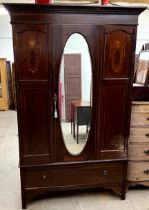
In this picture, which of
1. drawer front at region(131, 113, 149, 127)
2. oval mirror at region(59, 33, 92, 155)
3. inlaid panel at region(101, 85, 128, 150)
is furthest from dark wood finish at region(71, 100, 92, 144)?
drawer front at region(131, 113, 149, 127)

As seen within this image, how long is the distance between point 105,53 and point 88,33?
223 mm

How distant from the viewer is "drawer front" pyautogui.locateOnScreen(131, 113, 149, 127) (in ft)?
6.82

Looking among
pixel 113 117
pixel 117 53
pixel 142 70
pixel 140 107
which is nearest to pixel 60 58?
pixel 117 53

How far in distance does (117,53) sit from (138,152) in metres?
1.06

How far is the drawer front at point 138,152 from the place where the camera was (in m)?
2.15

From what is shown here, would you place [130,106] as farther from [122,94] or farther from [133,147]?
[133,147]

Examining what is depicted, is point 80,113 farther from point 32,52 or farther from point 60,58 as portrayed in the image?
point 32,52

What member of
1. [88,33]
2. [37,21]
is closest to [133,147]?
[88,33]

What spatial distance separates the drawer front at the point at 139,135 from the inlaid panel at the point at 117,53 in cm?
61

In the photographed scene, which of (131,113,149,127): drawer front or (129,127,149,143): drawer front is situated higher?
(131,113,149,127): drawer front

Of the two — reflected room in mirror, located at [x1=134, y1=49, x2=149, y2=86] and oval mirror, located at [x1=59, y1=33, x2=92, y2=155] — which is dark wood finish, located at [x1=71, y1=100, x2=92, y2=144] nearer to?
oval mirror, located at [x1=59, y1=33, x2=92, y2=155]

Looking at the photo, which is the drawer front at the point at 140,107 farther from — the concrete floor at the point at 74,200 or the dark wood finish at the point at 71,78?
the concrete floor at the point at 74,200

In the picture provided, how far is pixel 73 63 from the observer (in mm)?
1854

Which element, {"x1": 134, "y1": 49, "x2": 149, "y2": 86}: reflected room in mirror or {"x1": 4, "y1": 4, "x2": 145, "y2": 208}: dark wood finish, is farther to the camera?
{"x1": 134, "y1": 49, "x2": 149, "y2": 86}: reflected room in mirror
